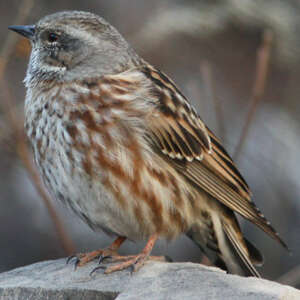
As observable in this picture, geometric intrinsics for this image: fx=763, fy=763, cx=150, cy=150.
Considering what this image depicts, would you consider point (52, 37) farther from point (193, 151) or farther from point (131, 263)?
point (131, 263)

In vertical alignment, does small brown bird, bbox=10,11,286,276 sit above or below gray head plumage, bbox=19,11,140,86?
below

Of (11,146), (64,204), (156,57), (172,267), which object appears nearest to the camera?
(172,267)

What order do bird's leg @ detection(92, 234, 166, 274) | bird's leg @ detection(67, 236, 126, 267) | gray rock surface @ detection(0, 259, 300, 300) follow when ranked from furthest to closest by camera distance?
bird's leg @ detection(67, 236, 126, 267) < bird's leg @ detection(92, 234, 166, 274) < gray rock surface @ detection(0, 259, 300, 300)

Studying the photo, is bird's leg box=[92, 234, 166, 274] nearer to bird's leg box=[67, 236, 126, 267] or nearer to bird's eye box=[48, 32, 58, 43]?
bird's leg box=[67, 236, 126, 267]

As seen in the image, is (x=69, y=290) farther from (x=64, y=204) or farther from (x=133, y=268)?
(x=64, y=204)

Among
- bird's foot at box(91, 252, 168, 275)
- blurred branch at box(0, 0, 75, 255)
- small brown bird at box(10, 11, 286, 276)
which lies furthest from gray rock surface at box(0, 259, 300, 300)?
blurred branch at box(0, 0, 75, 255)

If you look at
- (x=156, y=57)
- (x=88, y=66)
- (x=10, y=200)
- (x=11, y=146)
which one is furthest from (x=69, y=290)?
(x=156, y=57)

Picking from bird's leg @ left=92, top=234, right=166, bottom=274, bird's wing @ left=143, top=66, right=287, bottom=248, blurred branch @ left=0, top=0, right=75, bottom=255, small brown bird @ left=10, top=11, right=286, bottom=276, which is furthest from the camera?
blurred branch @ left=0, top=0, right=75, bottom=255
